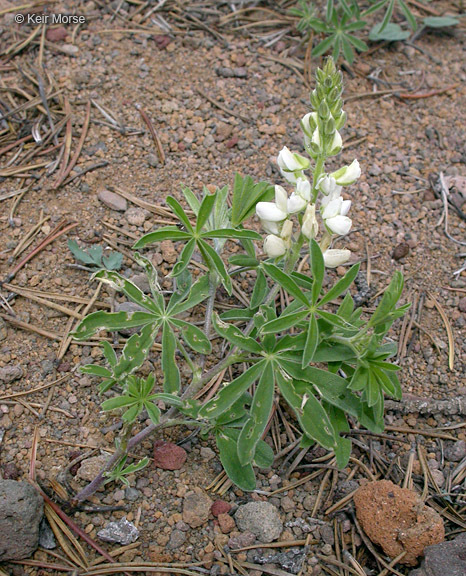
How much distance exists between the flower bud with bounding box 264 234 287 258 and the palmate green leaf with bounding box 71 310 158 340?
1.67 ft

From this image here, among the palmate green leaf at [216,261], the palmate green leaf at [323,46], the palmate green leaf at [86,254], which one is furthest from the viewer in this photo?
the palmate green leaf at [323,46]

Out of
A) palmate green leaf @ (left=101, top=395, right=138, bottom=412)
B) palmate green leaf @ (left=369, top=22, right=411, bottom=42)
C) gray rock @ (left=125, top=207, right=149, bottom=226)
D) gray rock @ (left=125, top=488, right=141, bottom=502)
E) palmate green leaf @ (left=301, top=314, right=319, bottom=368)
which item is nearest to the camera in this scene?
palmate green leaf @ (left=301, top=314, right=319, bottom=368)

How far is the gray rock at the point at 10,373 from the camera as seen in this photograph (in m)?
2.55

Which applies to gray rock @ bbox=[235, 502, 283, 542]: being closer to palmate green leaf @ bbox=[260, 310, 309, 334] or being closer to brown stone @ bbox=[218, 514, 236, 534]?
brown stone @ bbox=[218, 514, 236, 534]

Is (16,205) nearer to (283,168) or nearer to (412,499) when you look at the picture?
(283,168)

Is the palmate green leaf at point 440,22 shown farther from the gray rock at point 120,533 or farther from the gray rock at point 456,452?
the gray rock at point 120,533

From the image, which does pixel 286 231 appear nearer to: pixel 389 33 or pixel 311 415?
pixel 311 415

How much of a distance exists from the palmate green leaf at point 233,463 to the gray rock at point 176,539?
0.32 metres

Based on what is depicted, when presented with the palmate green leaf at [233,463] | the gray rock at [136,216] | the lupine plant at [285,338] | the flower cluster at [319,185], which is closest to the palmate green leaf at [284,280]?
the lupine plant at [285,338]

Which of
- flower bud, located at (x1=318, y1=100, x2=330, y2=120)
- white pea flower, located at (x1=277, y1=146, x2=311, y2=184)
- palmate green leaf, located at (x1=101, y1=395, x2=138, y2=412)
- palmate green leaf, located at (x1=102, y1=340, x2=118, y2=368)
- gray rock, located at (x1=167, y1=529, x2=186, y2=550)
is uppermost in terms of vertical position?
flower bud, located at (x1=318, y1=100, x2=330, y2=120)

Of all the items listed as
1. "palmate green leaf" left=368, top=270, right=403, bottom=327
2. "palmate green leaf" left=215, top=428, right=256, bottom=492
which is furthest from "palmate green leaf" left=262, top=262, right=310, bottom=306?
"palmate green leaf" left=215, top=428, right=256, bottom=492

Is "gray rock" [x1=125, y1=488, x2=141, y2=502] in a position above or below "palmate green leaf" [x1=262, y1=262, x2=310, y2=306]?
below

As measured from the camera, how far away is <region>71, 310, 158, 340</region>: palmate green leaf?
2078 mm

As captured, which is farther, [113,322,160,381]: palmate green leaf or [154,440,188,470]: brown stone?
[154,440,188,470]: brown stone
